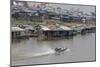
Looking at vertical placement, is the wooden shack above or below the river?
above

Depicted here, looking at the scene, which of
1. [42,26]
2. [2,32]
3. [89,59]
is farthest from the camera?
[89,59]

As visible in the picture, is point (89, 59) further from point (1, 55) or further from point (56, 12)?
point (1, 55)

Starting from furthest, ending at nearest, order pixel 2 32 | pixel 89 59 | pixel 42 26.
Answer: pixel 89 59 → pixel 42 26 → pixel 2 32

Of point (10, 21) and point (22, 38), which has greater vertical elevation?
point (10, 21)

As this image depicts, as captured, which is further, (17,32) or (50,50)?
(50,50)

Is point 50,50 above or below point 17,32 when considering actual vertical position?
below

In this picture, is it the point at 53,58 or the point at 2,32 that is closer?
the point at 2,32

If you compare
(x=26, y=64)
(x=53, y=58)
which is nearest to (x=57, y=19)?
(x=53, y=58)
